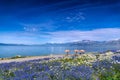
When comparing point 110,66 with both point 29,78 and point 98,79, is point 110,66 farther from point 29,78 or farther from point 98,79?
point 29,78

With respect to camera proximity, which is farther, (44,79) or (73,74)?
(73,74)

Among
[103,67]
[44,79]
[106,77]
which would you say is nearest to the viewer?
[44,79]

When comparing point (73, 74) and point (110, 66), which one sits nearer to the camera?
point (73, 74)

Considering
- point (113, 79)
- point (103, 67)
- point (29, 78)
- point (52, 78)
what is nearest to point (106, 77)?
point (113, 79)

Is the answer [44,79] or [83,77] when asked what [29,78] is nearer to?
[44,79]

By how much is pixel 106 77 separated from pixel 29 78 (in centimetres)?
341

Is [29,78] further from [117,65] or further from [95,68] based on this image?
[117,65]

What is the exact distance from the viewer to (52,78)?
1062 centimetres

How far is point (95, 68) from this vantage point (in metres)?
13.0

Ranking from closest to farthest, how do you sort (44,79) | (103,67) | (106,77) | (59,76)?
(44,79) → (59,76) → (106,77) → (103,67)

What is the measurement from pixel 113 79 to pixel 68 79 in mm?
2073

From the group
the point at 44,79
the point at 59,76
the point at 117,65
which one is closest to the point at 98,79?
the point at 59,76

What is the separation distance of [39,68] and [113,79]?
434 centimetres

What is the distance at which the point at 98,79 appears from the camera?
10523 mm
